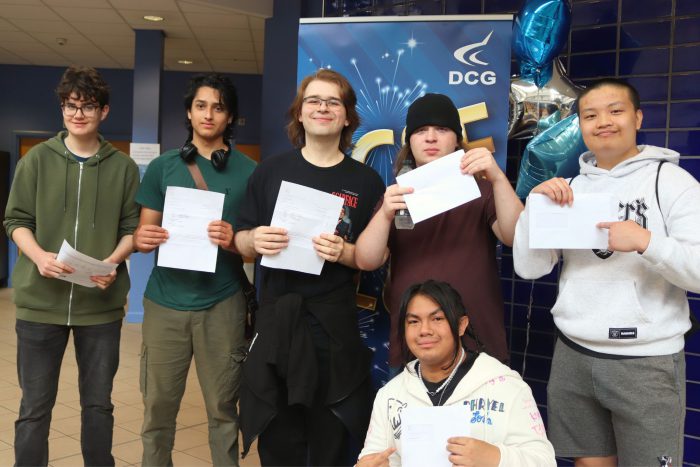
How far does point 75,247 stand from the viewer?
8.37ft

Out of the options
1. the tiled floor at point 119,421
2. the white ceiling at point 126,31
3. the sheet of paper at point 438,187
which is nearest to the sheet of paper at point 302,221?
the sheet of paper at point 438,187

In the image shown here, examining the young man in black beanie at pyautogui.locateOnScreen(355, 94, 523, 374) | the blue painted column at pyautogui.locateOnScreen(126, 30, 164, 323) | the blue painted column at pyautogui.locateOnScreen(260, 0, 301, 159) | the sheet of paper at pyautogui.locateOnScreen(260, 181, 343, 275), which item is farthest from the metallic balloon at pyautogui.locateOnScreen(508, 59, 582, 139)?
the blue painted column at pyautogui.locateOnScreen(126, 30, 164, 323)

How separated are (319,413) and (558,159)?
52.8 inches

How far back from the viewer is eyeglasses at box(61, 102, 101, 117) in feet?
8.27

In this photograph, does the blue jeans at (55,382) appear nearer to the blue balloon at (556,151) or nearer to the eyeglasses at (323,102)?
the eyeglasses at (323,102)

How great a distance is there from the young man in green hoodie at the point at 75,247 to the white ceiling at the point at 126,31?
375 centimetres

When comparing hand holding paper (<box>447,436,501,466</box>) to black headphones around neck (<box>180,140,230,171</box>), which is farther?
black headphones around neck (<box>180,140,230,171</box>)

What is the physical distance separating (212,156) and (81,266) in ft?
2.14

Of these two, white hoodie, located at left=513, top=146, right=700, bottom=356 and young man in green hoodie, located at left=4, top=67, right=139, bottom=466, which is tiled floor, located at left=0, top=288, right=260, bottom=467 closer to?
young man in green hoodie, located at left=4, top=67, right=139, bottom=466

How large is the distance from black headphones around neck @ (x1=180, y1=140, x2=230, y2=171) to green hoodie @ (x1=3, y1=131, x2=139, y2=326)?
0.33 metres

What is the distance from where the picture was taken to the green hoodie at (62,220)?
251 centimetres

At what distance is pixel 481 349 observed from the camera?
6.44ft

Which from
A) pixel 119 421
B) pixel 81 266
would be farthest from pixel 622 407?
pixel 119 421

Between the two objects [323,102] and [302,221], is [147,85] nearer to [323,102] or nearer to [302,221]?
[323,102]
